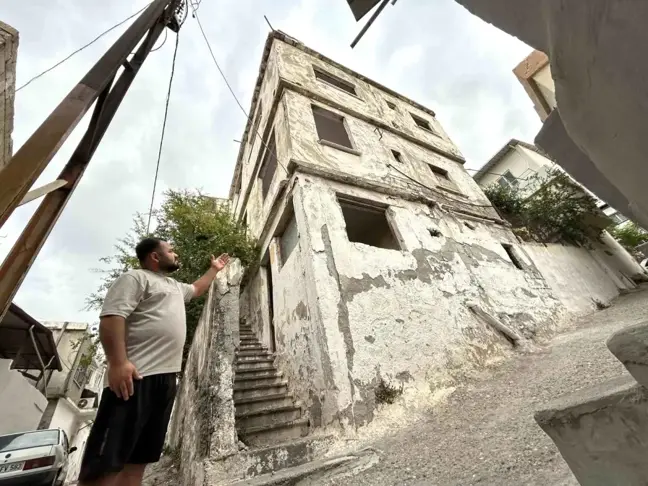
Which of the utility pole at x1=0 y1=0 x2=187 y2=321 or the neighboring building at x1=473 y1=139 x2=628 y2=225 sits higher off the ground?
the neighboring building at x1=473 y1=139 x2=628 y2=225

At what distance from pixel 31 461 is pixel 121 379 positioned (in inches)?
207

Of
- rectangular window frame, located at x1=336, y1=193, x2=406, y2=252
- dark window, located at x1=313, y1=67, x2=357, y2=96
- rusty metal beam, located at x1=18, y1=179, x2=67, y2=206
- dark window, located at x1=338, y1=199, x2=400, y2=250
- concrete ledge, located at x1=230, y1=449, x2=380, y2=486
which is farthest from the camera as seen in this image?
dark window, located at x1=313, y1=67, x2=357, y2=96

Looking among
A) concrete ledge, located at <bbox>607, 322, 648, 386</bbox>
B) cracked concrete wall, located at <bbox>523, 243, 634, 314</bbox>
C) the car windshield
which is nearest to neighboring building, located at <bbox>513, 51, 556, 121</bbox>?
cracked concrete wall, located at <bbox>523, 243, 634, 314</bbox>

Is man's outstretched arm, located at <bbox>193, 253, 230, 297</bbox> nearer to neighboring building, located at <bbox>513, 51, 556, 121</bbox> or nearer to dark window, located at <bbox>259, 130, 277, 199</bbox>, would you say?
dark window, located at <bbox>259, 130, 277, 199</bbox>

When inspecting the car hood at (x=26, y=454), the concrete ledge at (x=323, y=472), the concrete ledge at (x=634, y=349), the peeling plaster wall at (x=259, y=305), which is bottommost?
the concrete ledge at (x=323, y=472)

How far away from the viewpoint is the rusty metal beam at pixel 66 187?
5.64 ft

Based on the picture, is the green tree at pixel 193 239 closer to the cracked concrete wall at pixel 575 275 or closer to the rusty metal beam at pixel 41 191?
the rusty metal beam at pixel 41 191

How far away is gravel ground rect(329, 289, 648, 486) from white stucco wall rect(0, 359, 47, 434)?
39.8ft

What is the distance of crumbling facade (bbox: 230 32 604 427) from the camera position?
12.7 ft

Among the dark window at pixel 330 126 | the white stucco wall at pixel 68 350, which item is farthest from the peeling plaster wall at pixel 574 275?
the white stucco wall at pixel 68 350

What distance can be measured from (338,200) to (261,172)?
3.89m

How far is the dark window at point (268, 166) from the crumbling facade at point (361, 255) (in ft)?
0.22

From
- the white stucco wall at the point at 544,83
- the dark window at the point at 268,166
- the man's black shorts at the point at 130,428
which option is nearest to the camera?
the man's black shorts at the point at 130,428

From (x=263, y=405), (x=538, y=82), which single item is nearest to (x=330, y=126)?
(x=538, y=82)
